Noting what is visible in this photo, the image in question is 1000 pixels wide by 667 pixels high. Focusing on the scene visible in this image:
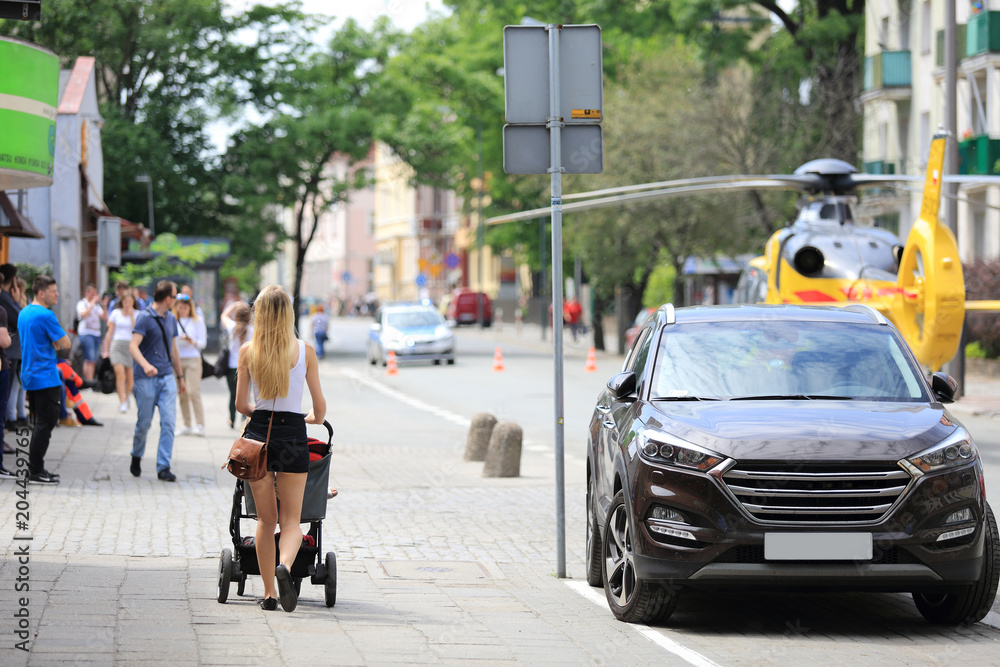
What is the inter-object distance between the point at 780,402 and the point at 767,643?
1284 mm

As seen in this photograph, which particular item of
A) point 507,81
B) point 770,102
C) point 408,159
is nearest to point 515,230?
point 408,159

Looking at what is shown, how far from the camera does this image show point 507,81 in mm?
9094

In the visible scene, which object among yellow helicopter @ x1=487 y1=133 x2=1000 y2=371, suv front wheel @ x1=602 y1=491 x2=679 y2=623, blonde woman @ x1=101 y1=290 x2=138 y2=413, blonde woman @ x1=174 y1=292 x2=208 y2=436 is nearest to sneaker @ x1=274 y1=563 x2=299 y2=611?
suv front wheel @ x1=602 y1=491 x2=679 y2=623

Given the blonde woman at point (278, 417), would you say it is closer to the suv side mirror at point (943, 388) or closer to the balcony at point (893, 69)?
the suv side mirror at point (943, 388)

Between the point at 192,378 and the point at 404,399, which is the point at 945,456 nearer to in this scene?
the point at 192,378

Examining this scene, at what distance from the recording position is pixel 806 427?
7129mm

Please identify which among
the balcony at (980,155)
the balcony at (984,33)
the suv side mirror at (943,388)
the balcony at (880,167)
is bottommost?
the suv side mirror at (943,388)

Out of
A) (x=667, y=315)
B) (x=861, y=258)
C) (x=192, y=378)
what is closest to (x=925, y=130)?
(x=861, y=258)

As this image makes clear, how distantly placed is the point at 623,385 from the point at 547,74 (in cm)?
223

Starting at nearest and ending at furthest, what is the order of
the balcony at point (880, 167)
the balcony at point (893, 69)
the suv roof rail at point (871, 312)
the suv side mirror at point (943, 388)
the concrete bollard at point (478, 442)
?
the suv side mirror at point (943, 388) → the suv roof rail at point (871, 312) → the concrete bollard at point (478, 442) → the balcony at point (893, 69) → the balcony at point (880, 167)

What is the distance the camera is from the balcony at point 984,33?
36.8m

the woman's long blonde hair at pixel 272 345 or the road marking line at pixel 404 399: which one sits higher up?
the woman's long blonde hair at pixel 272 345

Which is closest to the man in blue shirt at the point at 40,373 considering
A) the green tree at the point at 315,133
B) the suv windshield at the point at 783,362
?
the suv windshield at the point at 783,362

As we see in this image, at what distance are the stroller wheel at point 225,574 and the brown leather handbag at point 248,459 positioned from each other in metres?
0.54
